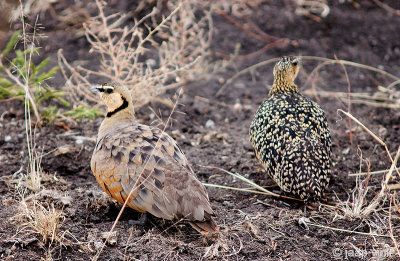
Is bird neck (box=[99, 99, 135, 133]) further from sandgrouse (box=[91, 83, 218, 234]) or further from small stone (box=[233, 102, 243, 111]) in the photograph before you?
small stone (box=[233, 102, 243, 111])

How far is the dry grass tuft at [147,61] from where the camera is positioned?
6.09 m

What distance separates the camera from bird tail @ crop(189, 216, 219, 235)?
3.94 meters

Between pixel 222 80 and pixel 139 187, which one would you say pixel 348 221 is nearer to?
pixel 139 187

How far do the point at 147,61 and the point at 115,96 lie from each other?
3.23 m

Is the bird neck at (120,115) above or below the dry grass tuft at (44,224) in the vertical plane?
above

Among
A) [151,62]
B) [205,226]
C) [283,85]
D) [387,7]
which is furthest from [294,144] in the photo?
[387,7]

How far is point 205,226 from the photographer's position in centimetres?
397

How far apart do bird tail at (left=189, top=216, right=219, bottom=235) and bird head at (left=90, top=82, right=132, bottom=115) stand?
→ 5.08 feet

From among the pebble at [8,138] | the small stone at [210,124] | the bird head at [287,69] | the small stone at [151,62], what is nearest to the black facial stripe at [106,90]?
the pebble at [8,138]

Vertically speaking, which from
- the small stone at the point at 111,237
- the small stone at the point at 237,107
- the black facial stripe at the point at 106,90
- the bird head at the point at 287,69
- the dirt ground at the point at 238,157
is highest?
the black facial stripe at the point at 106,90

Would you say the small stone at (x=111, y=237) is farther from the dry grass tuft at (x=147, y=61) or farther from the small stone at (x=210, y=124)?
the small stone at (x=210, y=124)

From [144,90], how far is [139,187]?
8.07 feet

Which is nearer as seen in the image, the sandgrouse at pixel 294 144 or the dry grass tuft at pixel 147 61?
the sandgrouse at pixel 294 144

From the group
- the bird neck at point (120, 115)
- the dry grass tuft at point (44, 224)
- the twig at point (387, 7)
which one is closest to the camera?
the dry grass tuft at point (44, 224)
